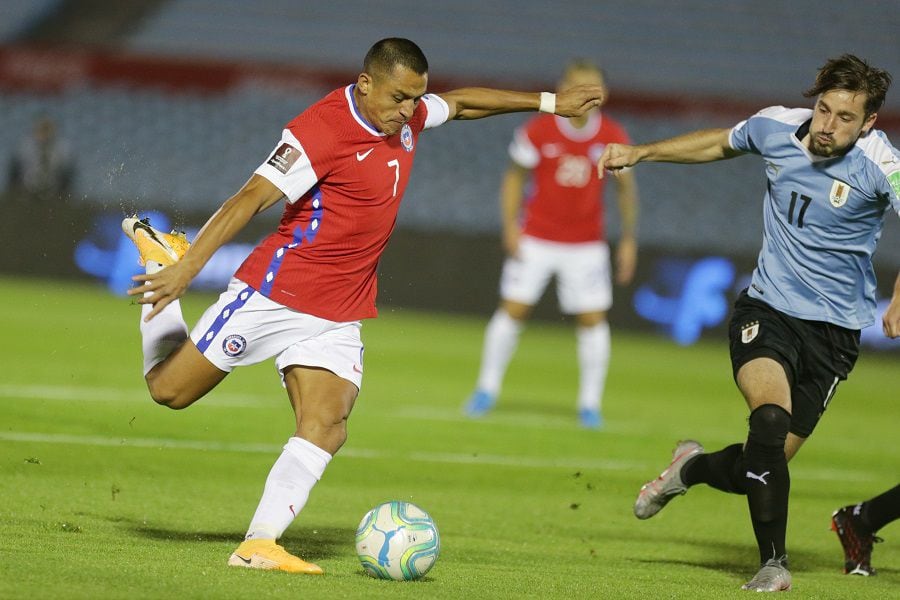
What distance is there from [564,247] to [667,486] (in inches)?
185

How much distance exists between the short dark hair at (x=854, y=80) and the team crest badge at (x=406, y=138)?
167 centimetres

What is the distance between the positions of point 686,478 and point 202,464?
297 cm

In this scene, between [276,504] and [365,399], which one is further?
[365,399]

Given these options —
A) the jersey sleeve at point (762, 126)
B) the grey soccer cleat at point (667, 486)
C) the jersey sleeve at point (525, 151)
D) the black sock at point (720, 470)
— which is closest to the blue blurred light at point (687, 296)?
the jersey sleeve at point (525, 151)

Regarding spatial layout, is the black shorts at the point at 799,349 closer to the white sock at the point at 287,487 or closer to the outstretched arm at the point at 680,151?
the outstretched arm at the point at 680,151

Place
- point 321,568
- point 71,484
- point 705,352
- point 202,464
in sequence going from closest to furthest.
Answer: point 321,568 → point 71,484 → point 202,464 → point 705,352

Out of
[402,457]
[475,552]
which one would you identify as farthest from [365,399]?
[475,552]

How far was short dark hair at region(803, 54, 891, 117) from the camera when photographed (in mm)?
5746

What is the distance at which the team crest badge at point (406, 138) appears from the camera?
18.8 feet

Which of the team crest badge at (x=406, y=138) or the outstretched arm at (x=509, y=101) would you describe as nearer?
the team crest badge at (x=406, y=138)

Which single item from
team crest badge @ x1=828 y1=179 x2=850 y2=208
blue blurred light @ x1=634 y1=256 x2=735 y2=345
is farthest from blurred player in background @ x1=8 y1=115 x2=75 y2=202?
team crest badge @ x1=828 y1=179 x2=850 y2=208

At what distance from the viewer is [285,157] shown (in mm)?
5332

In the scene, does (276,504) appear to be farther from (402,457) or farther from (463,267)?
(463,267)

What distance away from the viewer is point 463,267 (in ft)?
61.8
